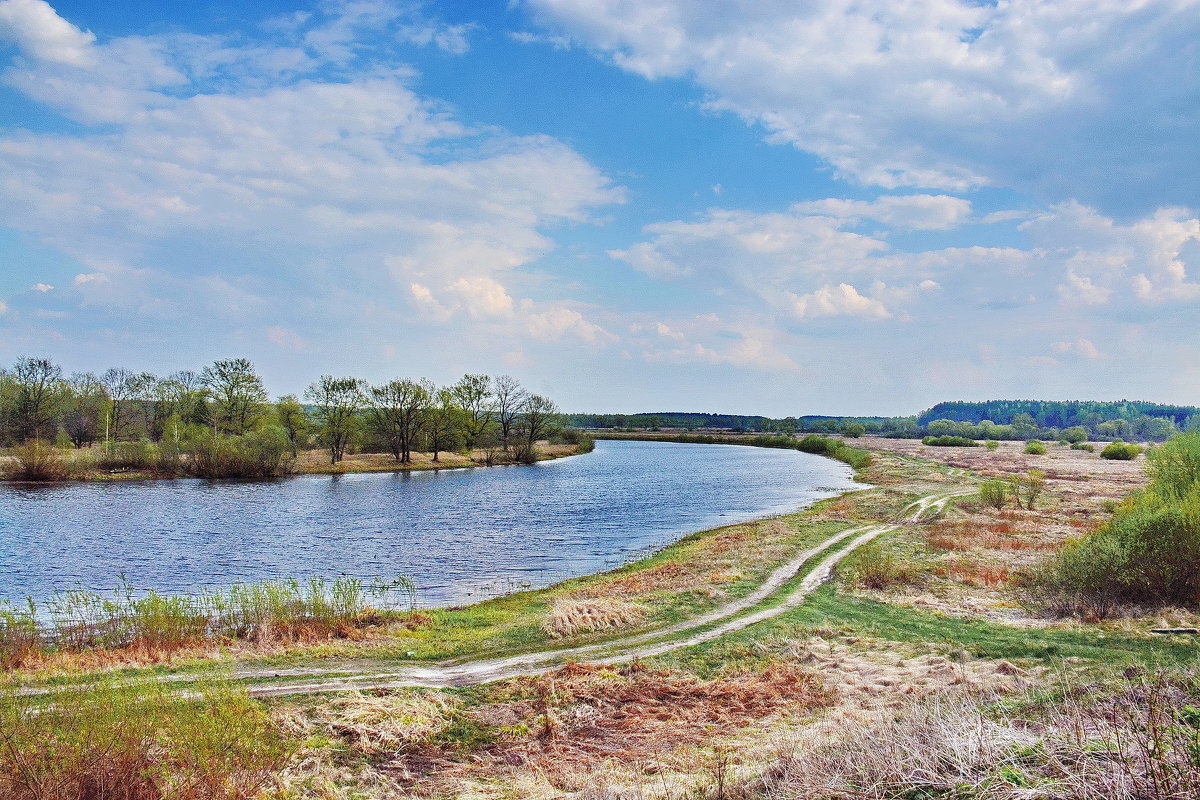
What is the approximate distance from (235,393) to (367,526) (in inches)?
2142

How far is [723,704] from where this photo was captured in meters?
12.1

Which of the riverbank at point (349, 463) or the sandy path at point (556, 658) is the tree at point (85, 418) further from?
the sandy path at point (556, 658)

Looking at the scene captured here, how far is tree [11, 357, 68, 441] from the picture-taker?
235ft

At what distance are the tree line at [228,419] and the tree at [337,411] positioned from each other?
124 millimetres

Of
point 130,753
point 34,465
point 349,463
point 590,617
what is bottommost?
point 349,463

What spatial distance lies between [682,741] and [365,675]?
721 cm

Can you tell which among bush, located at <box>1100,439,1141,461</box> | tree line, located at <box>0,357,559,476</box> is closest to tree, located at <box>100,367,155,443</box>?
tree line, located at <box>0,357,559,476</box>

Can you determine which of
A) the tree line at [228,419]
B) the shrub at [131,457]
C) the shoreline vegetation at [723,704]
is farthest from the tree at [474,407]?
the shoreline vegetation at [723,704]

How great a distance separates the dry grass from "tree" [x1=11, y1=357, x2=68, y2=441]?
79.1m

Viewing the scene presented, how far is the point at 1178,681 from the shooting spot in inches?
365

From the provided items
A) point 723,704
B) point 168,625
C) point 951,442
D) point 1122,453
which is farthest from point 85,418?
point 951,442

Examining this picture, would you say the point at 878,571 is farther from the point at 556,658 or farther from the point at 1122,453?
the point at 1122,453

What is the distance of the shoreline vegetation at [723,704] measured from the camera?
682 cm

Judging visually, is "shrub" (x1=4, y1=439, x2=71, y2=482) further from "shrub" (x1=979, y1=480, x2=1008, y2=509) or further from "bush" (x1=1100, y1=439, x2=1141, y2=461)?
"bush" (x1=1100, y1=439, x2=1141, y2=461)
